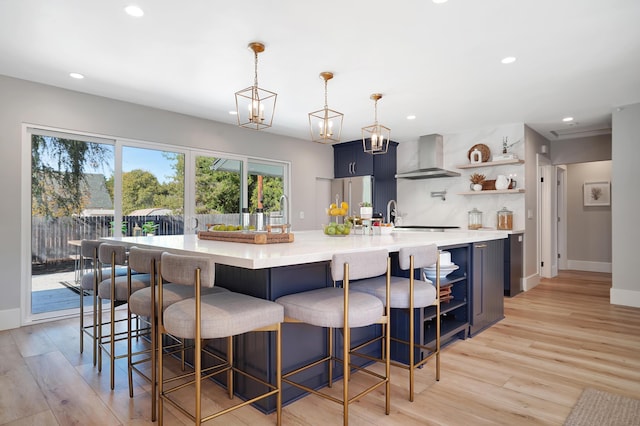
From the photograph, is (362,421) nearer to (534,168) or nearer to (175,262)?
(175,262)

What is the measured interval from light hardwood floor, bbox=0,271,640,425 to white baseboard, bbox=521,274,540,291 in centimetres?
173

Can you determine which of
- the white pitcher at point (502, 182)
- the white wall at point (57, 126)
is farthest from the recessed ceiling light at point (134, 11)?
the white pitcher at point (502, 182)

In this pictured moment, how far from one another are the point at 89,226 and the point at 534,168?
246 inches

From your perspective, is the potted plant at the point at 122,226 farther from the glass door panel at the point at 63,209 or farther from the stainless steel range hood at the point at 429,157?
the stainless steel range hood at the point at 429,157

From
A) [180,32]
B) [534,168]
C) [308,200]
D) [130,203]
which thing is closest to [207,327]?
[180,32]

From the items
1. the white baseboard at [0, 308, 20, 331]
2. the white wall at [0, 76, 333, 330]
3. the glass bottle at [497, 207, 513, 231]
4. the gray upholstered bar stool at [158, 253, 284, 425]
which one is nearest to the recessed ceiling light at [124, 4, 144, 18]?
the gray upholstered bar stool at [158, 253, 284, 425]

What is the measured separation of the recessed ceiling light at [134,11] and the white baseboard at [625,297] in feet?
18.8

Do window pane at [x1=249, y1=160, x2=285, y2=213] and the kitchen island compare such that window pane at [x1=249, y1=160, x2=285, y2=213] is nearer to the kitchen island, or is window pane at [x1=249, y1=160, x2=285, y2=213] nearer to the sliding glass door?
the sliding glass door

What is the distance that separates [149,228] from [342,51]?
319 cm

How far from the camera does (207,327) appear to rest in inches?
59.3

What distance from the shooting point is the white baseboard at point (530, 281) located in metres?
5.35

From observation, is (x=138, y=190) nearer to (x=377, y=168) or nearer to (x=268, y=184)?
(x=268, y=184)

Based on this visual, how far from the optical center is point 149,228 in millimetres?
4539

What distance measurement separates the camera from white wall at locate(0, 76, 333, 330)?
3512 millimetres
